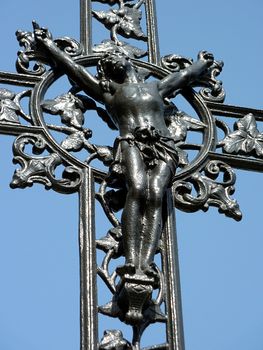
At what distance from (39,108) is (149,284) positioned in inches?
61.3

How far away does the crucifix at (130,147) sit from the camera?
6.53 metres

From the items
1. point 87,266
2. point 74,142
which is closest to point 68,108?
point 74,142

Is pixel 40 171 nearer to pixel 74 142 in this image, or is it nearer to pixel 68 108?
pixel 74 142

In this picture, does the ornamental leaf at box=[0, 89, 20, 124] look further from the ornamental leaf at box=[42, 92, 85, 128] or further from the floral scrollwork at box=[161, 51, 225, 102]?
the floral scrollwork at box=[161, 51, 225, 102]

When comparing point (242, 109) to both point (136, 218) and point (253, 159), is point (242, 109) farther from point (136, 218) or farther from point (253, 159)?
point (136, 218)

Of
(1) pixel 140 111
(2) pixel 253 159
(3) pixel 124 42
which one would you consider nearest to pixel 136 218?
(1) pixel 140 111

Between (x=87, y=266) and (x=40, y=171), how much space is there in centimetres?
69

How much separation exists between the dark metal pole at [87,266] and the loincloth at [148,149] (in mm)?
181

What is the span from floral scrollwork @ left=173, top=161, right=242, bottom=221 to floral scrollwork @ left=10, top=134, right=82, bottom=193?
567 mm

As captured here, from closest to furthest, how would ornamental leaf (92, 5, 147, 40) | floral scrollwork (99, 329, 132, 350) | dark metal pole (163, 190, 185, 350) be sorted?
floral scrollwork (99, 329, 132, 350) < dark metal pole (163, 190, 185, 350) < ornamental leaf (92, 5, 147, 40)

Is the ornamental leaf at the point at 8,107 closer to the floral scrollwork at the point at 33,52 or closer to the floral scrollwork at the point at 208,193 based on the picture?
the floral scrollwork at the point at 33,52

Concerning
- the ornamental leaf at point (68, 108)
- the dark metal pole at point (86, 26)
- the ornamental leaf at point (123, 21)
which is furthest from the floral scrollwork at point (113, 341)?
the ornamental leaf at point (123, 21)

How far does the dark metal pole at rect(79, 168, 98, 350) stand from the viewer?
6.34 m

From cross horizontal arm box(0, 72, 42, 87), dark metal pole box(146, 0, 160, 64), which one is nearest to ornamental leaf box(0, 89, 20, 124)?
cross horizontal arm box(0, 72, 42, 87)
